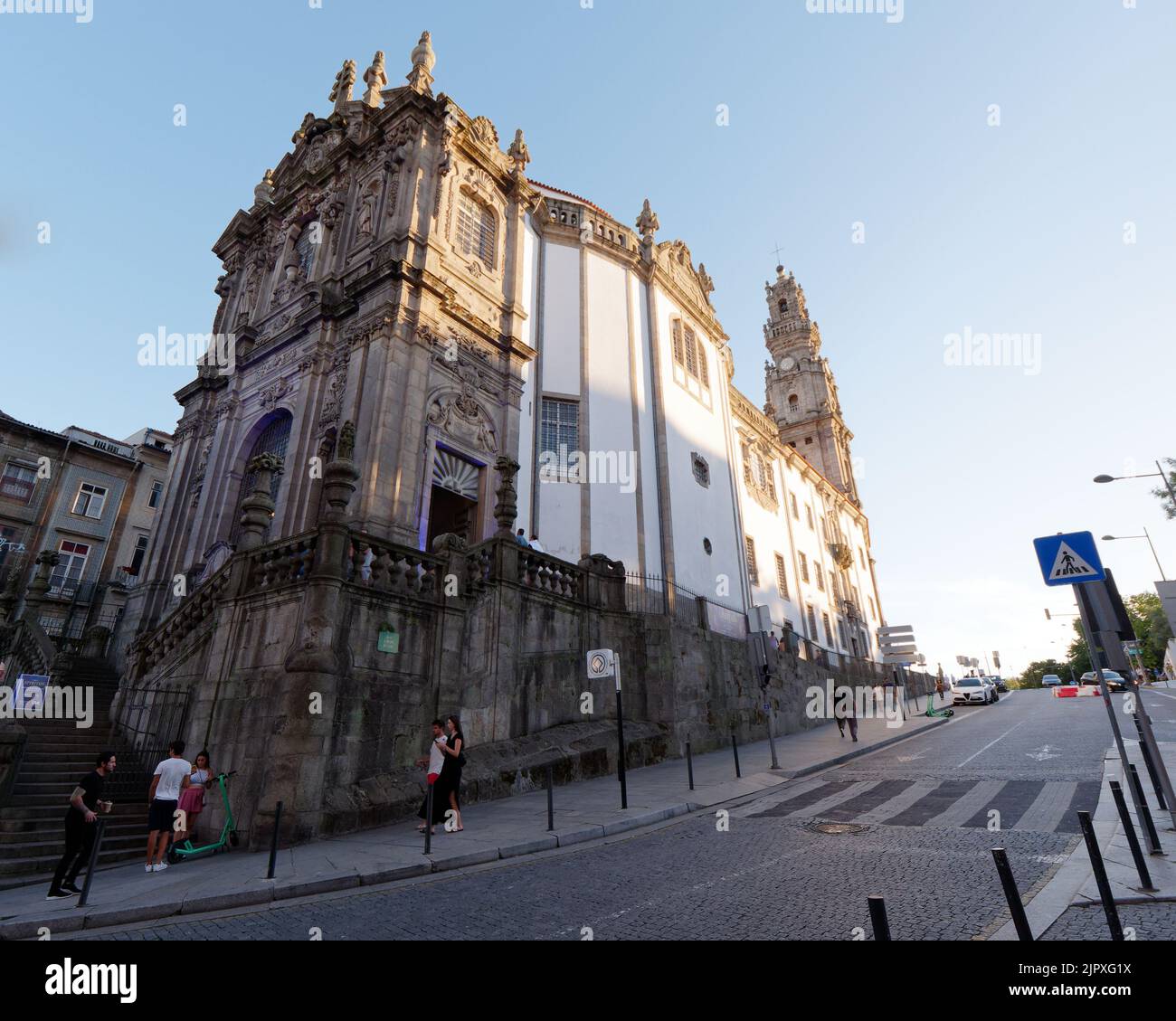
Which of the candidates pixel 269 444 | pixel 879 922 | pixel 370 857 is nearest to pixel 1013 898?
pixel 879 922

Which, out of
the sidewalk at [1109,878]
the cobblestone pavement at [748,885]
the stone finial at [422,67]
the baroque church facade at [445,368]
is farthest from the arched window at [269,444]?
the sidewalk at [1109,878]

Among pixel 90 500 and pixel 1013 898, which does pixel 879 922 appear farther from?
pixel 90 500

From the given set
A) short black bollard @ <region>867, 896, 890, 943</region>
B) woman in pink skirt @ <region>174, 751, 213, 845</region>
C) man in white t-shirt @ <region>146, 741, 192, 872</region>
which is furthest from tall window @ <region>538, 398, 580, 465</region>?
short black bollard @ <region>867, 896, 890, 943</region>

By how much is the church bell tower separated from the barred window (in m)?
19.7

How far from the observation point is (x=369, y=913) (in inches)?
220

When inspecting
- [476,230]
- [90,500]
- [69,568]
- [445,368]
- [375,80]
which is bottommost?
[69,568]

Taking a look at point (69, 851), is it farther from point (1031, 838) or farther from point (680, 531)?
point (680, 531)

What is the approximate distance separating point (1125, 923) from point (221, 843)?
1044 cm

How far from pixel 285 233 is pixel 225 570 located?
1857cm

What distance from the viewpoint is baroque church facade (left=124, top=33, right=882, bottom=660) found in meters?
18.3

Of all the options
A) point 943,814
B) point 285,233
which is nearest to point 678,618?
point 943,814

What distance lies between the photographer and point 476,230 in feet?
73.8

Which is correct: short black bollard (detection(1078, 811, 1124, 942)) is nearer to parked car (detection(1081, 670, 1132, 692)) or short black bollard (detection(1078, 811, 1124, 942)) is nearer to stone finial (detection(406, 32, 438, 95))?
parked car (detection(1081, 670, 1132, 692))

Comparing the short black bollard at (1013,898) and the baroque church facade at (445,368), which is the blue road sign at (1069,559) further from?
the baroque church facade at (445,368)
